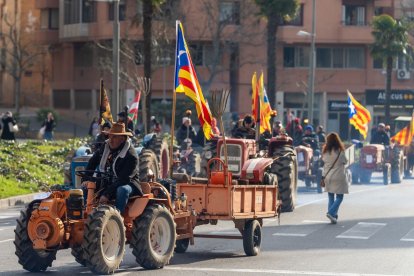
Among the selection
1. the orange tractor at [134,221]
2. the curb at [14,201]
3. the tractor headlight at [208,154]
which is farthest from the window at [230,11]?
the orange tractor at [134,221]

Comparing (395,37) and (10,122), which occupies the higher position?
(395,37)

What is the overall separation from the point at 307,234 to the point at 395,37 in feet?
151

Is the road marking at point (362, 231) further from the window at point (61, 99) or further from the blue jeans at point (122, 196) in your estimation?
the window at point (61, 99)

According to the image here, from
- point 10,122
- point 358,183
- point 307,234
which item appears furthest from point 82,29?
point 307,234

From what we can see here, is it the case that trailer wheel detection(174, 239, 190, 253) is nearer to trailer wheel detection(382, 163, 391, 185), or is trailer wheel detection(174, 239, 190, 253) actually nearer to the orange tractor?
the orange tractor

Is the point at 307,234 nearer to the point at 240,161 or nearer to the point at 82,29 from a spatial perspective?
the point at 240,161

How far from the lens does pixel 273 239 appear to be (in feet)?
63.0

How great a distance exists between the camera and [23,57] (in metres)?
87.3

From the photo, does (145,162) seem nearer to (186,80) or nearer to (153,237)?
(186,80)

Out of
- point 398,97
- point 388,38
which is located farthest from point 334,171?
point 398,97

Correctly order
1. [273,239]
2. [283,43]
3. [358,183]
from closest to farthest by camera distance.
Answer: [273,239]
[358,183]
[283,43]

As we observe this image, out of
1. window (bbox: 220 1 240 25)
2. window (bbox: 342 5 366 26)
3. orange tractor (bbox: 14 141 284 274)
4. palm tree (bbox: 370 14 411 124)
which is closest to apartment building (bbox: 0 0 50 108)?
window (bbox: 220 1 240 25)

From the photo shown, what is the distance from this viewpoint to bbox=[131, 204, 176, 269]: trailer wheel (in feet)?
47.1

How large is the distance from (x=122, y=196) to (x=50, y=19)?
73804 millimetres
